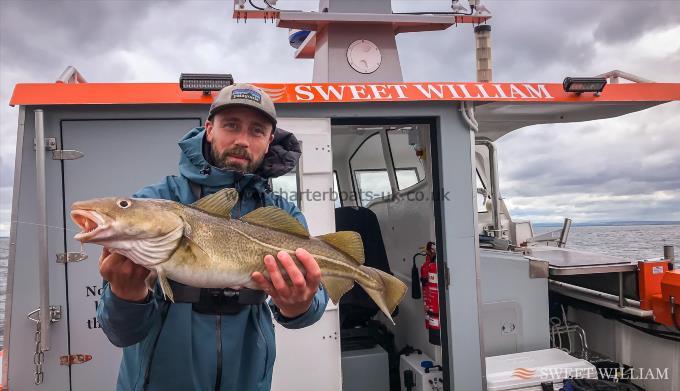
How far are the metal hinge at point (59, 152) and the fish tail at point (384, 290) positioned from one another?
120 inches

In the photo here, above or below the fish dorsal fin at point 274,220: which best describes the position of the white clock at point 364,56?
above

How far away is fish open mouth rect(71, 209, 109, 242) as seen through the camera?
5.18ft

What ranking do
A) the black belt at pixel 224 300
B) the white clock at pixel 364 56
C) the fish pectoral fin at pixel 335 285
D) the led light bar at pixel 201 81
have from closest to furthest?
the fish pectoral fin at pixel 335 285 < the black belt at pixel 224 300 < the led light bar at pixel 201 81 < the white clock at pixel 364 56

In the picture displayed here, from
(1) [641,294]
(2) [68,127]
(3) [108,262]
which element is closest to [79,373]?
(2) [68,127]

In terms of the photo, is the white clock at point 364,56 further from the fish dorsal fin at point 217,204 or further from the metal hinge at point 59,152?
the fish dorsal fin at point 217,204

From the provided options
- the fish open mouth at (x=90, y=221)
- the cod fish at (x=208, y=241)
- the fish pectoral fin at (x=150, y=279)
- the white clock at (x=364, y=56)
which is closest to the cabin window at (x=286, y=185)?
the white clock at (x=364, y=56)

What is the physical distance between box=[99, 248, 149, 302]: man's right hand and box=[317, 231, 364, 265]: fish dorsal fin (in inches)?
32.2

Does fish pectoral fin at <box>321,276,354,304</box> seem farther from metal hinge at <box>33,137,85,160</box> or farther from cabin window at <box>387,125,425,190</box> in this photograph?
cabin window at <box>387,125,425,190</box>

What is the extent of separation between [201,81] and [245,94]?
6.12 feet

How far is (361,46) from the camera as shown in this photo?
547 centimetres

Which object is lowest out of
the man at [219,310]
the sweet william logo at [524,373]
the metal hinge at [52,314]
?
the sweet william logo at [524,373]

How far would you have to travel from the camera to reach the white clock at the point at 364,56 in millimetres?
5445

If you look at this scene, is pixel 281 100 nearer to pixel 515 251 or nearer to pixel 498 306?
pixel 498 306

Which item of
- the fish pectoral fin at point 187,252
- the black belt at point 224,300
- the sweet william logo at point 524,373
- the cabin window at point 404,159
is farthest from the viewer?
the cabin window at point 404,159
